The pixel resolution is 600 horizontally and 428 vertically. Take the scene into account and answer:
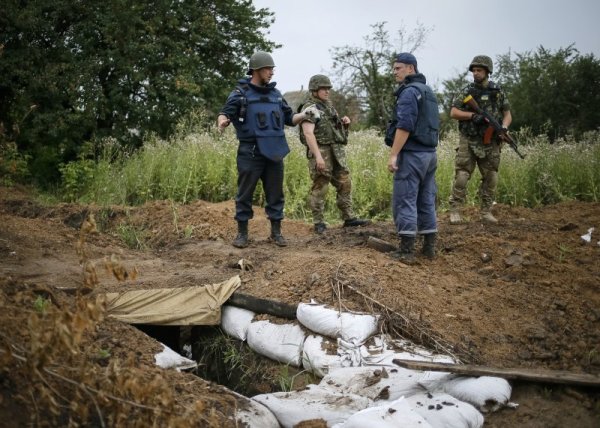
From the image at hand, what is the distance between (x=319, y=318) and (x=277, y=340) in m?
0.40

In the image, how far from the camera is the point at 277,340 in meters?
4.27

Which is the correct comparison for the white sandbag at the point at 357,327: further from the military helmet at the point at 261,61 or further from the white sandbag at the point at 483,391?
the military helmet at the point at 261,61

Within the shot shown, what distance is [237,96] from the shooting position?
5.71 m

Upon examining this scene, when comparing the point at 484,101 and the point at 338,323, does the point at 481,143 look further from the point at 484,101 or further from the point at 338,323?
the point at 338,323

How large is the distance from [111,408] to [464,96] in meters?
5.48

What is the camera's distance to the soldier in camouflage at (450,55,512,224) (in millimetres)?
6691

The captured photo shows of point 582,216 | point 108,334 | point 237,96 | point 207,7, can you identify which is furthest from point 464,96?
point 207,7

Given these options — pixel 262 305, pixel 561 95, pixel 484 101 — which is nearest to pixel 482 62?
pixel 484 101

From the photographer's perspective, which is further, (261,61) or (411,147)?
(261,61)

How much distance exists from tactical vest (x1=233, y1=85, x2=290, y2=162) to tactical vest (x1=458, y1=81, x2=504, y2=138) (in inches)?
93.4

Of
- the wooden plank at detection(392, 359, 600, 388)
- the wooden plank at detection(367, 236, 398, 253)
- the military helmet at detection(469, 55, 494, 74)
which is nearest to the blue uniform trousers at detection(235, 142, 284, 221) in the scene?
the wooden plank at detection(367, 236, 398, 253)

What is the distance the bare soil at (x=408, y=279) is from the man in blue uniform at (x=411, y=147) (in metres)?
0.42

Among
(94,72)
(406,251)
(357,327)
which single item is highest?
(94,72)

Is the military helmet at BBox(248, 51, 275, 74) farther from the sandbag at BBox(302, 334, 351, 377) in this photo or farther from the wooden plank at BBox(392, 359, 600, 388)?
the wooden plank at BBox(392, 359, 600, 388)
